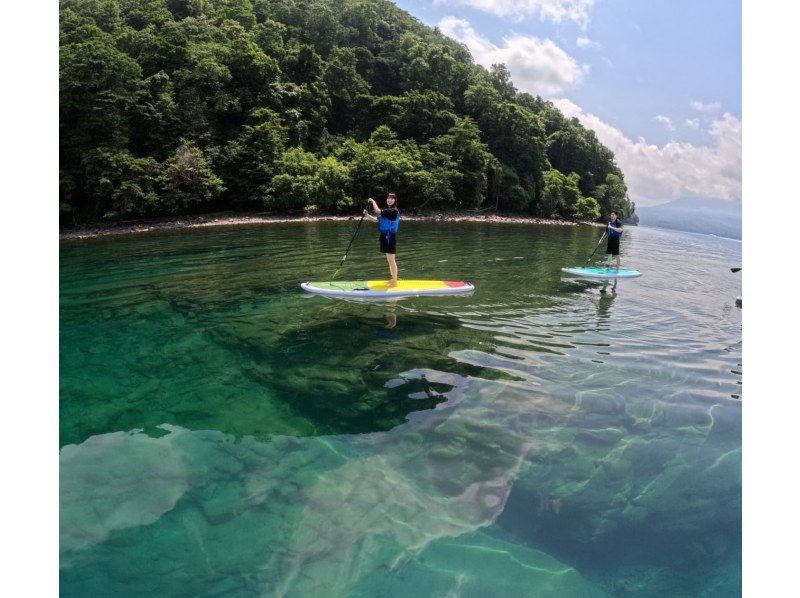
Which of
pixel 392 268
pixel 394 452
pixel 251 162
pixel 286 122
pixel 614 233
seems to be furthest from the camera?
pixel 286 122

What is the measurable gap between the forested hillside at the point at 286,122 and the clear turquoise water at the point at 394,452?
110 ft

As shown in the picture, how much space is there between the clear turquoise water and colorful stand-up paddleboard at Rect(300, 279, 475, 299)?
0.52m

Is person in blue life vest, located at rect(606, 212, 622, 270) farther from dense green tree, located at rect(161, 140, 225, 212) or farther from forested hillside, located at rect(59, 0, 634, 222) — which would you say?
dense green tree, located at rect(161, 140, 225, 212)

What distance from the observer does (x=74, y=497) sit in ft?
18.0

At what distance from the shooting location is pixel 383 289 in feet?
46.3

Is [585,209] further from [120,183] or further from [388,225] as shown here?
[388,225]

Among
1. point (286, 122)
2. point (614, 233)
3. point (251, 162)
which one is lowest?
point (614, 233)

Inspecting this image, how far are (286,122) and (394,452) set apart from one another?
55.3 metres

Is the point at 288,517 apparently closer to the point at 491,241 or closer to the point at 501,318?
the point at 501,318

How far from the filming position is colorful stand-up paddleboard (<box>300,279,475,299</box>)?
13.9 meters

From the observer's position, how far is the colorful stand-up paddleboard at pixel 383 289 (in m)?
13.9

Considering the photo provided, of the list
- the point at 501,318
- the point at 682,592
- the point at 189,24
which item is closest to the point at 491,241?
the point at 501,318

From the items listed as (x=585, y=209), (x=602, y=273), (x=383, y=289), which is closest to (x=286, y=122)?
(x=585, y=209)

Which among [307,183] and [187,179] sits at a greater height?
[307,183]
